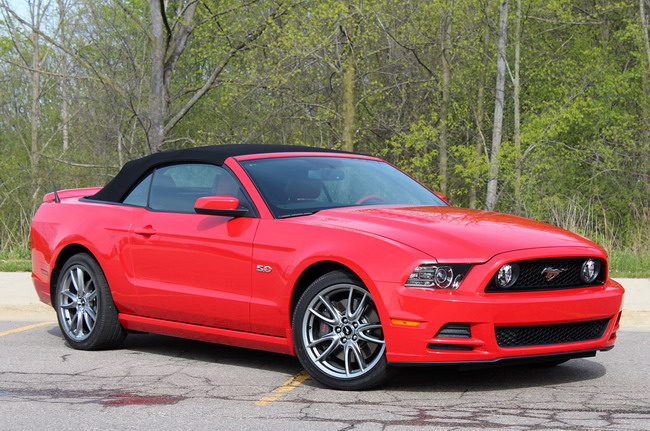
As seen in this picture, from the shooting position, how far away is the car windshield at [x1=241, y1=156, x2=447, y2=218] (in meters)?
6.93

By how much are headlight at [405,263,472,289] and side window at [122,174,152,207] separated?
115 inches

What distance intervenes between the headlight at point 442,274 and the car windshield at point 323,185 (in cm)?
125

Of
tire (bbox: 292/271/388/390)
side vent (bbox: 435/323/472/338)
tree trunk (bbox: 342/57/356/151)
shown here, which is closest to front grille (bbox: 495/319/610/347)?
side vent (bbox: 435/323/472/338)

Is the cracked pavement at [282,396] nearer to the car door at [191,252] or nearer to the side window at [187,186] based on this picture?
the car door at [191,252]

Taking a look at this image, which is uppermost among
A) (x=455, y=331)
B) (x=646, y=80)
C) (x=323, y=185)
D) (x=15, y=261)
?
(x=646, y=80)

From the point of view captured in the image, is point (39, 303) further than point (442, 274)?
Yes

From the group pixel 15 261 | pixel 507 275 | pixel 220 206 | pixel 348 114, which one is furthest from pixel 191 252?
pixel 348 114

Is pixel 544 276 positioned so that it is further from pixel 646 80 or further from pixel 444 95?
pixel 646 80

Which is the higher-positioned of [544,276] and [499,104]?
[499,104]

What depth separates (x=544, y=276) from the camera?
234 inches

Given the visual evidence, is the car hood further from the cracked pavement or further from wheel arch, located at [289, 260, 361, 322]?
the cracked pavement

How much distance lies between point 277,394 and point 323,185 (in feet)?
5.70

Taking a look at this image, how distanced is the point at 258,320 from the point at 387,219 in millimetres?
1125

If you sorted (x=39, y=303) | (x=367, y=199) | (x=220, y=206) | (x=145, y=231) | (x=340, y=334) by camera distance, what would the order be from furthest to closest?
(x=39, y=303), (x=145, y=231), (x=367, y=199), (x=220, y=206), (x=340, y=334)
